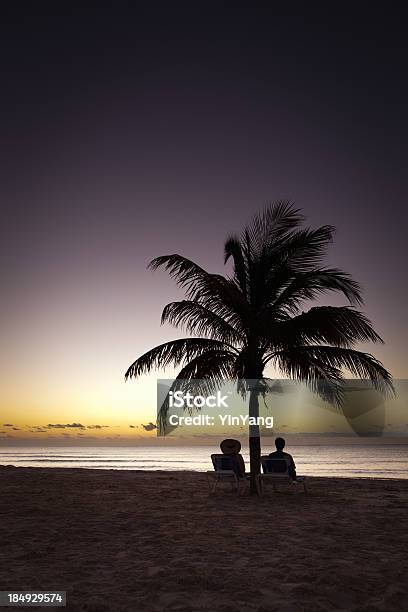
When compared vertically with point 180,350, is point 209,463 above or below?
below

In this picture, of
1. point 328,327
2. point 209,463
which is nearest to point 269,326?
point 328,327

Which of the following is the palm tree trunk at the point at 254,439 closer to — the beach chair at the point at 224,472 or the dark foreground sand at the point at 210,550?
the beach chair at the point at 224,472

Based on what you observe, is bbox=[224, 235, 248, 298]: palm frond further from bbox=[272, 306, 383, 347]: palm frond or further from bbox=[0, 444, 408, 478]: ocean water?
bbox=[0, 444, 408, 478]: ocean water

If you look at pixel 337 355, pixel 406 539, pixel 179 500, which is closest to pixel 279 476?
pixel 179 500

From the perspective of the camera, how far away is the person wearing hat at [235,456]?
1252cm

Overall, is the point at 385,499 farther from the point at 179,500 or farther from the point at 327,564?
the point at 327,564

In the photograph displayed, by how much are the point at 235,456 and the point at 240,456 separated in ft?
0.62

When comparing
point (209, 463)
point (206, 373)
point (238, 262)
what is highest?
point (238, 262)

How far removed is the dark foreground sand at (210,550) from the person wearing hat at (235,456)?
61cm

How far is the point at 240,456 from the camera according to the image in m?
12.8

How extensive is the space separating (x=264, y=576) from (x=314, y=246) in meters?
8.65

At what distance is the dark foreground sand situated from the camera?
5.00 metres

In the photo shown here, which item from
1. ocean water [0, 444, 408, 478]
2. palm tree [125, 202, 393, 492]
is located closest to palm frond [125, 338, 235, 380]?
palm tree [125, 202, 393, 492]

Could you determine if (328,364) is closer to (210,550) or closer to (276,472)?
(276,472)
